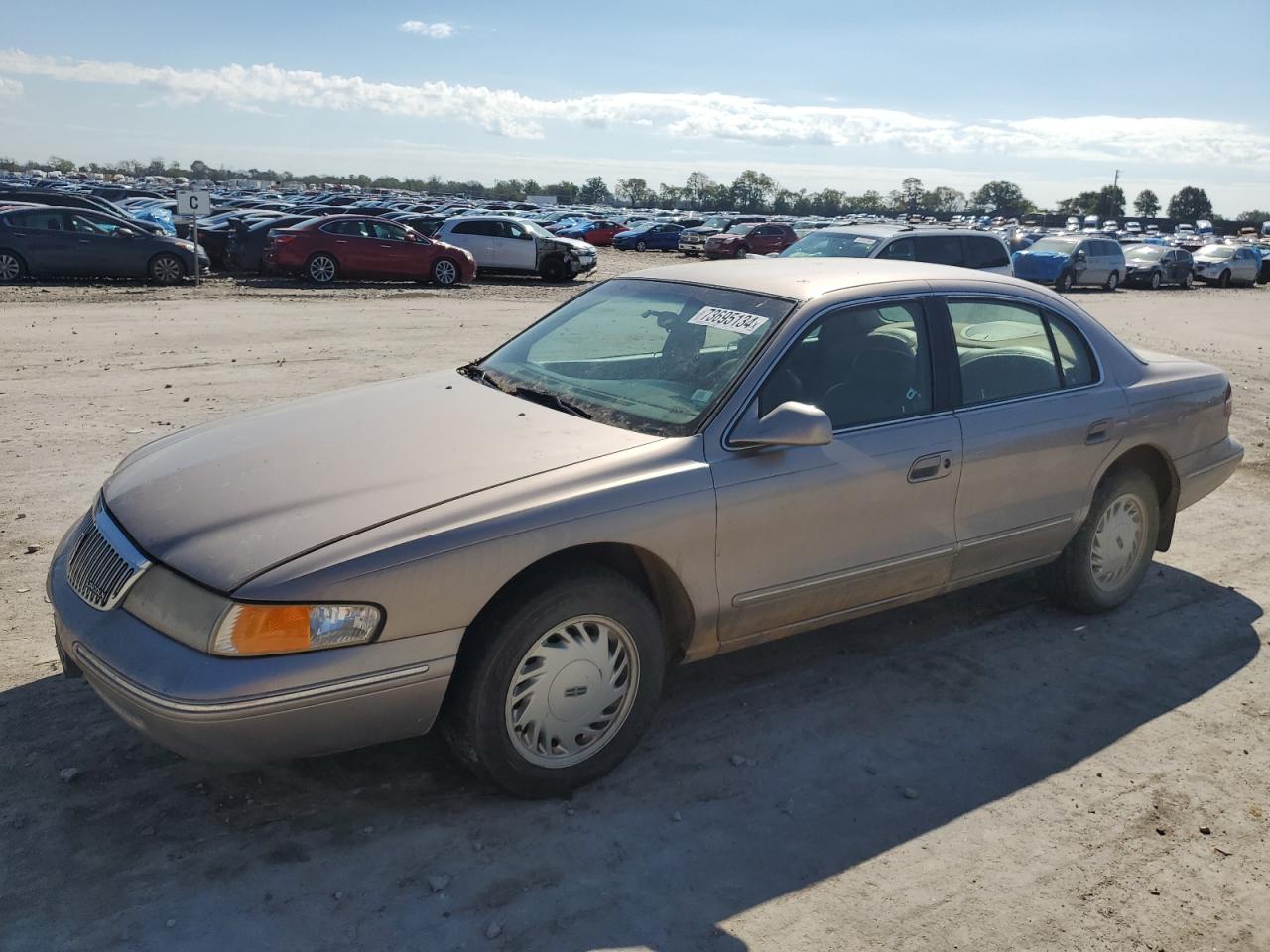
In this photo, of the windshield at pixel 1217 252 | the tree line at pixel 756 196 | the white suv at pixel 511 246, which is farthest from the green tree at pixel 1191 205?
the white suv at pixel 511 246

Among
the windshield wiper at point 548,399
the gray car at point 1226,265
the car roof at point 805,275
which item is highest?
the car roof at point 805,275

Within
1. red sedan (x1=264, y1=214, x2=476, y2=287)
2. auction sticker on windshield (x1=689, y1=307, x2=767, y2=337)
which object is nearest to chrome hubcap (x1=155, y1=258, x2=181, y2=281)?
red sedan (x1=264, y1=214, x2=476, y2=287)

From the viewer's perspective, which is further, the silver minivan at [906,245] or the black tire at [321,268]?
the black tire at [321,268]

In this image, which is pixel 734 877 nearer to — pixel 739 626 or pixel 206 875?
pixel 739 626

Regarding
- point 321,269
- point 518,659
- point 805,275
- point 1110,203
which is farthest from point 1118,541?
point 1110,203

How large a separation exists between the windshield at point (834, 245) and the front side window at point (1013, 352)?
33.8ft

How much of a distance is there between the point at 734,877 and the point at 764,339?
6.29 feet

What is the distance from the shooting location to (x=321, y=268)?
21.9 metres

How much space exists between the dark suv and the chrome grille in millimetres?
33319

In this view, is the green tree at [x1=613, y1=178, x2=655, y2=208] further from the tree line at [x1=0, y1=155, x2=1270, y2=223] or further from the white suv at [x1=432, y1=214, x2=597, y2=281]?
the white suv at [x1=432, y1=214, x2=597, y2=281]

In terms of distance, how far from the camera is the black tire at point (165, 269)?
2047 cm

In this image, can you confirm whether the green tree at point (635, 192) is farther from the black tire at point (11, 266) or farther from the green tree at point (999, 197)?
the black tire at point (11, 266)

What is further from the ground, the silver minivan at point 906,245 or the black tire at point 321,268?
the silver minivan at point 906,245

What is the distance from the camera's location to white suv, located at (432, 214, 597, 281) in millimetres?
25734
